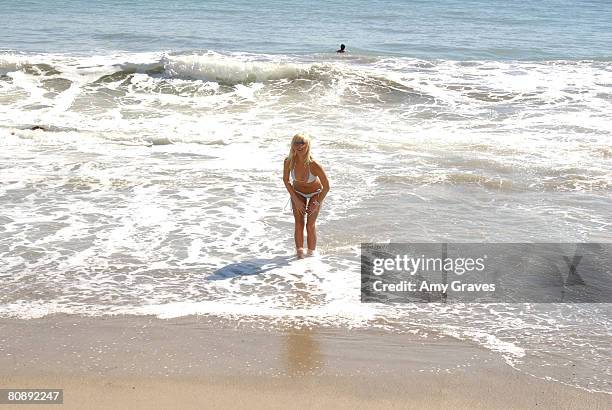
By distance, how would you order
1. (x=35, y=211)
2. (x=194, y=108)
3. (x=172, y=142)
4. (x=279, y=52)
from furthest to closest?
(x=279, y=52) → (x=194, y=108) → (x=172, y=142) → (x=35, y=211)

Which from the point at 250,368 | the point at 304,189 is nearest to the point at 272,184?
the point at 304,189

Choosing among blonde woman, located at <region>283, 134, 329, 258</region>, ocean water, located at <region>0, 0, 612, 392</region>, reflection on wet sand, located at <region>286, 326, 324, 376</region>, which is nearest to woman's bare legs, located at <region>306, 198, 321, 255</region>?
blonde woman, located at <region>283, 134, 329, 258</region>

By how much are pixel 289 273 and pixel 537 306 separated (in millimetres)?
2109

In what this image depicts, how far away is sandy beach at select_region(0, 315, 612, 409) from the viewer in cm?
466

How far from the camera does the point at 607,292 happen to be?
6.45 m

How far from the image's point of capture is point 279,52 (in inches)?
914

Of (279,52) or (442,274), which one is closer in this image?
(442,274)

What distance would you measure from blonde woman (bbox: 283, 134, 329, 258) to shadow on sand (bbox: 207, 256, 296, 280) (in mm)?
194

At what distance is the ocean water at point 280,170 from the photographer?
6.07 m

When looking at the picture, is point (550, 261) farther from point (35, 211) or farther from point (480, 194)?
point (35, 211)

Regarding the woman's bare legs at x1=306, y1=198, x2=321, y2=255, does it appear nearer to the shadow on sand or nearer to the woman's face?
the shadow on sand

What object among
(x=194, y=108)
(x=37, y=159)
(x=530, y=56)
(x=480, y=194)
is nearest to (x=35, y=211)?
(x=37, y=159)

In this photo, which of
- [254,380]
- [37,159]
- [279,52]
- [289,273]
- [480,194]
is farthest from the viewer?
[279,52]
